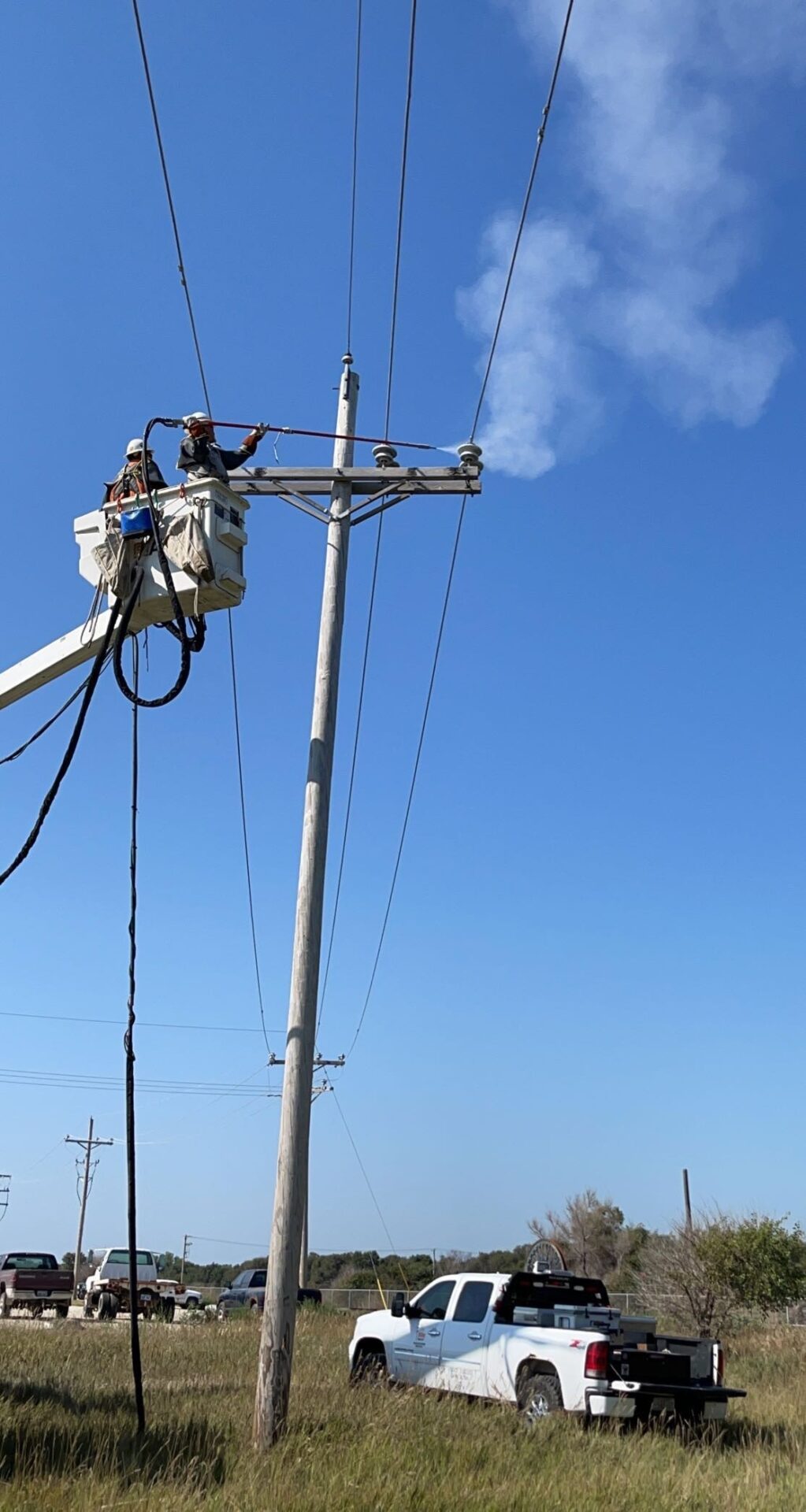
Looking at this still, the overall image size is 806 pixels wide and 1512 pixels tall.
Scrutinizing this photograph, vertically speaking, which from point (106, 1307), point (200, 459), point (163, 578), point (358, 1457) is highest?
point (200, 459)

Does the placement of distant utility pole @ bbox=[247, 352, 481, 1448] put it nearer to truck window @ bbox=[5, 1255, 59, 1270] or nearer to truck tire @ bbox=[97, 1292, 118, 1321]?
truck tire @ bbox=[97, 1292, 118, 1321]

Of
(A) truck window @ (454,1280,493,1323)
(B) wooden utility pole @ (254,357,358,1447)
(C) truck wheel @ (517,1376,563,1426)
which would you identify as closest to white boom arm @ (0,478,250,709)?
(B) wooden utility pole @ (254,357,358,1447)

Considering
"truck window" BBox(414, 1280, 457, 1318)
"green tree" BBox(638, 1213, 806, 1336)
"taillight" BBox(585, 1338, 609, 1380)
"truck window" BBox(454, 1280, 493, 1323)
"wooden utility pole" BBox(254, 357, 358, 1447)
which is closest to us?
"wooden utility pole" BBox(254, 357, 358, 1447)

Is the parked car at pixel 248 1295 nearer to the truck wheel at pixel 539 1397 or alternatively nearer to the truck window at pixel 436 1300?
the truck window at pixel 436 1300

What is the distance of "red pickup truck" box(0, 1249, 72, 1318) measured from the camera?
106ft

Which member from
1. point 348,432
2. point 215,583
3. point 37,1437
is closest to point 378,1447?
point 37,1437

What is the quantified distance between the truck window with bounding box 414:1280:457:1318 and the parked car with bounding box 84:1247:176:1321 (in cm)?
1926

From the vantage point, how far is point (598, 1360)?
11.0 metres

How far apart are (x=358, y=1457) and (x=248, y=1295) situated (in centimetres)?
2952

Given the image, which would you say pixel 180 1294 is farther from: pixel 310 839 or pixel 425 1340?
pixel 310 839

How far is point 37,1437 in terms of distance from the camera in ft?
29.6

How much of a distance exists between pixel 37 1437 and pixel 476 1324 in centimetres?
516

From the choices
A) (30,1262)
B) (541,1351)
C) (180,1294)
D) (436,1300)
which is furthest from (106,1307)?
(541,1351)

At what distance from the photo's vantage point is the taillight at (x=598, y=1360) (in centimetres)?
1101
